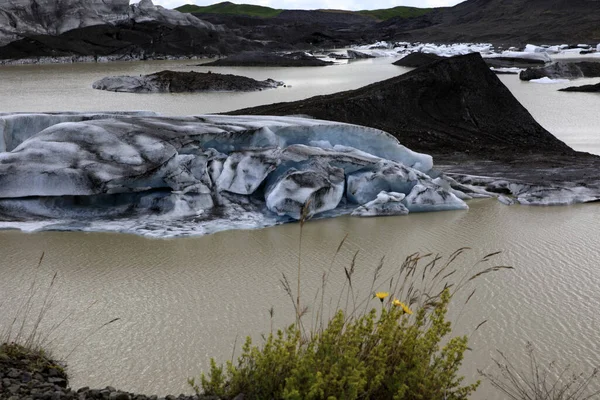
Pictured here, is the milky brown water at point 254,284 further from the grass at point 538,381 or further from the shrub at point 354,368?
the shrub at point 354,368

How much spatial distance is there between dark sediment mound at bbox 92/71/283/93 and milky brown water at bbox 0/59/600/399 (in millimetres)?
14639

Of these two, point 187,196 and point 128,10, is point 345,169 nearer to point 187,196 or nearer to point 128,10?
point 187,196

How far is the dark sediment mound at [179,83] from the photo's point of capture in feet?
66.7

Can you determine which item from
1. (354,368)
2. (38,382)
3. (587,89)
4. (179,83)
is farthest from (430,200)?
(179,83)

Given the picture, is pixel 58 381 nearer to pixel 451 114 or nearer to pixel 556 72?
pixel 451 114

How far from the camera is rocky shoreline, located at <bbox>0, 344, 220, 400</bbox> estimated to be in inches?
98.3

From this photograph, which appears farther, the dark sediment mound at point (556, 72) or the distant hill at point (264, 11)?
the distant hill at point (264, 11)

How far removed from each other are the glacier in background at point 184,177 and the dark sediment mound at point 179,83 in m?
13.6

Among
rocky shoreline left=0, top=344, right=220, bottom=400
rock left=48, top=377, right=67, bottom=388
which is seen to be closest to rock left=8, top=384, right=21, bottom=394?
rocky shoreline left=0, top=344, right=220, bottom=400

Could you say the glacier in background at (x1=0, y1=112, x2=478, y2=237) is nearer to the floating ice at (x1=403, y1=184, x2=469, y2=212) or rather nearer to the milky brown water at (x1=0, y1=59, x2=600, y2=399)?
the floating ice at (x1=403, y1=184, x2=469, y2=212)

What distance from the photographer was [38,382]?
2705 mm

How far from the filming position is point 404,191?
21.7ft

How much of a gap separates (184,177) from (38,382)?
3456 millimetres

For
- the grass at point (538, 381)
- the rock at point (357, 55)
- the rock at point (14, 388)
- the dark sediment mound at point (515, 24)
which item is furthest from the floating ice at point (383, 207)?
the dark sediment mound at point (515, 24)
